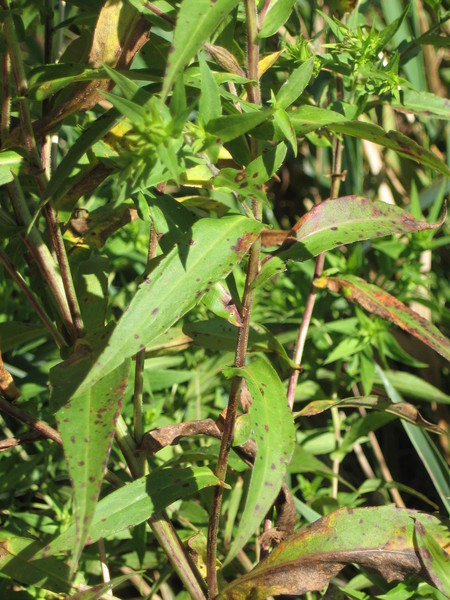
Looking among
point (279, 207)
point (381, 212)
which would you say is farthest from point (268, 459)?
point (279, 207)

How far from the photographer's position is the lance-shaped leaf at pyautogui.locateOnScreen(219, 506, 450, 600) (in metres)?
0.93

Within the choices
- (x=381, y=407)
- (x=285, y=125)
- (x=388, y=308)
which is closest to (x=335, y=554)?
(x=381, y=407)

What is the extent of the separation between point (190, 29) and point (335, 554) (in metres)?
0.65

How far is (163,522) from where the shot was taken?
3.21 ft

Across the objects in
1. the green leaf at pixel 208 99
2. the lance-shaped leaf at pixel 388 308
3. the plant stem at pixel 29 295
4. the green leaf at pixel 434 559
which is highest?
the green leaf at pixel 208 99

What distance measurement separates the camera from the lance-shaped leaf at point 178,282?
671 mm

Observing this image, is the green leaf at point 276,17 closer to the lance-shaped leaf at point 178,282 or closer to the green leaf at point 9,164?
the lance-shaped leaf at point 178,282

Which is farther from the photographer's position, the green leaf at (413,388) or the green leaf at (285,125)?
the green leaf at (413,388)

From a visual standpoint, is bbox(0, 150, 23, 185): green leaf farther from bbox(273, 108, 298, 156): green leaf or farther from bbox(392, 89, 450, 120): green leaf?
bbox(392, 89, 450, 120): green leaf

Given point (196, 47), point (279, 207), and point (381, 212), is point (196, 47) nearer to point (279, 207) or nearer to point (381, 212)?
point (381, 212)

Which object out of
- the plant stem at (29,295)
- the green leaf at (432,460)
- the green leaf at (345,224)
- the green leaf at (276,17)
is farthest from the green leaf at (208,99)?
the green leaf at (432,460)

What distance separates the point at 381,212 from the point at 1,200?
51cm

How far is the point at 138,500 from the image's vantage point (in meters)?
0.88

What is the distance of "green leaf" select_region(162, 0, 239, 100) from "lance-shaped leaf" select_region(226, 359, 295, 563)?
A: 13.5 inches
